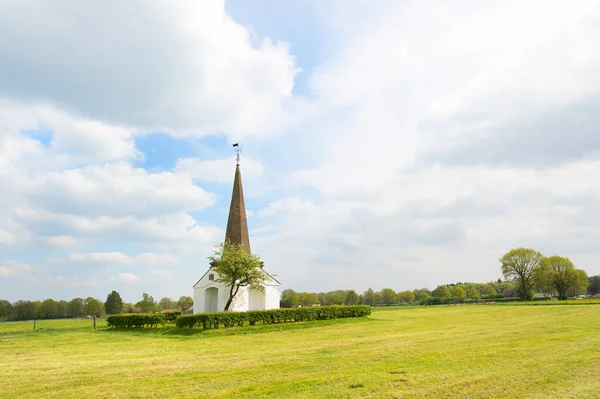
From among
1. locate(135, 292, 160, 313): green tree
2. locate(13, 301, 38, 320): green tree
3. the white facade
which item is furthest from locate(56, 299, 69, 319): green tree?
the white facade

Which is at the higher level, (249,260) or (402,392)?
(249,260)

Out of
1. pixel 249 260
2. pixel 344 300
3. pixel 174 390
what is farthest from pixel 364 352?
pixel 344 300

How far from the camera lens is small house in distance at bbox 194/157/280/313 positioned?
36406 mm

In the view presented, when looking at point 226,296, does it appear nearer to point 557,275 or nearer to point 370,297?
point 557,275

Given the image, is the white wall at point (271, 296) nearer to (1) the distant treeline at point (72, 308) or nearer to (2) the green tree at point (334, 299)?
(1) the distant treeline at point (72, 308)

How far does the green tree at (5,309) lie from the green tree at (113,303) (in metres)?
21.9

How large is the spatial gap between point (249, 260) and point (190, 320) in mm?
7503

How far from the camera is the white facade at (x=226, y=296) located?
117ft

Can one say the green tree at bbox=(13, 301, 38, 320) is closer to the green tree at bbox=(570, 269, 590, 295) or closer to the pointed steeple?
the pointed steeple

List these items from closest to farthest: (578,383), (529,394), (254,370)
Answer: (529,394) → (578,383) → (254,370)

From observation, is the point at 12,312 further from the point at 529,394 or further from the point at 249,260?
the point at 529,394

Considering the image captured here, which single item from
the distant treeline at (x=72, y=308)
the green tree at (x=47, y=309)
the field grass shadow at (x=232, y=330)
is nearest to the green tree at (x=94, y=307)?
the distant treeline at (x=72, y=308)

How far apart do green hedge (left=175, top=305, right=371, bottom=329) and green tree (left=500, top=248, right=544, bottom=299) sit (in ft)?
192

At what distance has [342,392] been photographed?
8.00 metres
